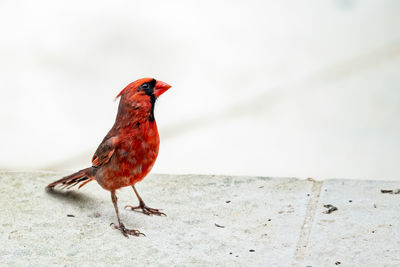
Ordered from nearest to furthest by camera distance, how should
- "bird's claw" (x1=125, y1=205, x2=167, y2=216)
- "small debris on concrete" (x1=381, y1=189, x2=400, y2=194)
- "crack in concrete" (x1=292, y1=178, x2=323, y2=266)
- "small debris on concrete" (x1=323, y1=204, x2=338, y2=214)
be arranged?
1. "crack in concrete" (x1=292, y1=178, x2=323, y2=266)
2. "small debris on concrete" (x1=323, y1=204, x2=338, y2=214)
3. "bird's claw" (x1=125, y1=205, x2=167, y2=216)
4. "small debris on concrete" (x1=381, y1=189, x2=400, y2=194)

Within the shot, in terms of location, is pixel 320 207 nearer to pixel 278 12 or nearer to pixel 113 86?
pixel 113 86

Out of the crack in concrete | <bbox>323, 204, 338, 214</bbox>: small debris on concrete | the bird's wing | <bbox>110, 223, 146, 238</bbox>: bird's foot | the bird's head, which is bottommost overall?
<bbox>110, 223, 146, 238</bbox>: bird's foot

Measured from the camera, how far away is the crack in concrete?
2.97m

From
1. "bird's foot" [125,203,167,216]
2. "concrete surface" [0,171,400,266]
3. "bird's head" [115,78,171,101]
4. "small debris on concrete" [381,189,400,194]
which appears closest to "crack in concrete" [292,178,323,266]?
"concrete surface" [0,171,400,266]

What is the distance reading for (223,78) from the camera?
6539 millimetres

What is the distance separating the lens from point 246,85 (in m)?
6.39

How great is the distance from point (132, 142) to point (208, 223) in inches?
21.9

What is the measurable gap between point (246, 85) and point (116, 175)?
3.28 meters

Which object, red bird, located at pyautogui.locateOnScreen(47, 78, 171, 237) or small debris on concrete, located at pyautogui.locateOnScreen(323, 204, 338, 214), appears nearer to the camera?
red bird, located at pyautogui.locateOnScreen(47, 78, 171, 237)

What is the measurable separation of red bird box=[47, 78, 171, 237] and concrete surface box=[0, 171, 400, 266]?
23cm

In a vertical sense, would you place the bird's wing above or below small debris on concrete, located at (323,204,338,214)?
above

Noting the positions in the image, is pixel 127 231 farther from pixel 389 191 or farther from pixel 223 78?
pixel 223 78

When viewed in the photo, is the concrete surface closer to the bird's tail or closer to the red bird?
the bird's tail

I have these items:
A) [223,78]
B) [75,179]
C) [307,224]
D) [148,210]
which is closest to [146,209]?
[148,210]
